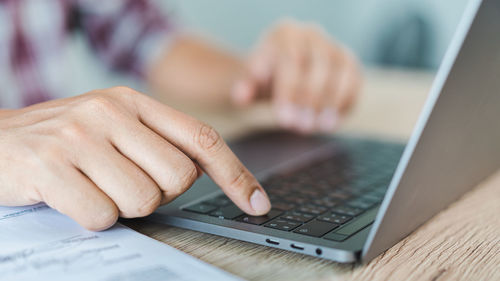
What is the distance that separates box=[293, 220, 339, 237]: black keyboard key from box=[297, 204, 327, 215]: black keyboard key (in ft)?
0.10

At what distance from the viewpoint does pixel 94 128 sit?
0.39 metres

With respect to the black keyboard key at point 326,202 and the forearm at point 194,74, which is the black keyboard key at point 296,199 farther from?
the forearm at point 194,74

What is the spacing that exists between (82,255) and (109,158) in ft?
0.24

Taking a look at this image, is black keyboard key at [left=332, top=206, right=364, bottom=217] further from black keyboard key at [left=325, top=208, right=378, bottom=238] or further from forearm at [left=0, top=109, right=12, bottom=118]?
forearm at [left=0, top=109, right=12, bottom=118]

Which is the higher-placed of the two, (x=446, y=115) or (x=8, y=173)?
(x=446, y=115)

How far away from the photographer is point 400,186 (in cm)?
32

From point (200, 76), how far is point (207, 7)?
42.7 inches

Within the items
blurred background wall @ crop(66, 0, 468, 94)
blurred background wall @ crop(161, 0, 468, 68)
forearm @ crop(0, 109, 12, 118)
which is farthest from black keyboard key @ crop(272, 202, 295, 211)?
blurred background wall @ crop(161, 0, 468, 68)

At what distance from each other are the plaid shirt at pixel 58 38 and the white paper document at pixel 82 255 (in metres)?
0.86

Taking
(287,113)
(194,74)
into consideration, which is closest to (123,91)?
(287,113)

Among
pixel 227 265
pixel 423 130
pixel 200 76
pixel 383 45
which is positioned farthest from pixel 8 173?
pixel 383 45

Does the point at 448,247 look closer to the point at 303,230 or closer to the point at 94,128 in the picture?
the point at 303,230

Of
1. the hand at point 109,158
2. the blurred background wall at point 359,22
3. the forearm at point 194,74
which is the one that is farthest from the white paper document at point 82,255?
the blurred background wall at point 359,22

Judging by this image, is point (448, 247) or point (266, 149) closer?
point (448, 247)
